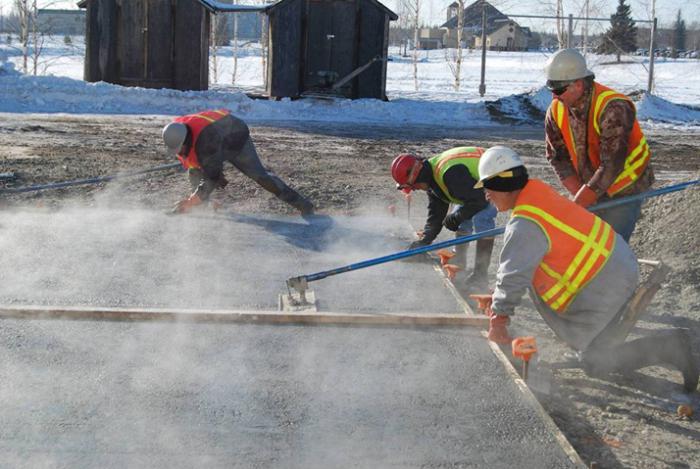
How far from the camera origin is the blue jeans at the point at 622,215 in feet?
16.5

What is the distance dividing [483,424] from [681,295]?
2.97 meters

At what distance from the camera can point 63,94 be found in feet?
66.3

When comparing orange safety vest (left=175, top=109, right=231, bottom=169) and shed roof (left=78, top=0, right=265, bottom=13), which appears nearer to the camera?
orange safety vest (left=175, top=109, right=231, bottom=169)

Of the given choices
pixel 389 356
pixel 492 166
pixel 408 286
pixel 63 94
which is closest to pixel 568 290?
pixel 492 166

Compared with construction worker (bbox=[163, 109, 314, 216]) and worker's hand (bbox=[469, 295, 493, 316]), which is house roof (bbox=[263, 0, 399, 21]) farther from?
worker's hand (bbox=[469, 295, 493, 316])

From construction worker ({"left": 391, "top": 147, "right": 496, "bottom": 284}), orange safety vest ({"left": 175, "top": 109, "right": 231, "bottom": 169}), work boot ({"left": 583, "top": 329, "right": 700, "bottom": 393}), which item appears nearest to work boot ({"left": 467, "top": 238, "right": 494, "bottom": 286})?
construction worker ({"left": 391, "top": 147, "right": 496, "bottom": 284})

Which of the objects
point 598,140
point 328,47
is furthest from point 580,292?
point 328,47

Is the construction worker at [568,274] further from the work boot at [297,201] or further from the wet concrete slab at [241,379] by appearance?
the work boot at [297,201]

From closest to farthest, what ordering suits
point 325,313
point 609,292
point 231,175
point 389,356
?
point 609,292 < point 389,356 < point 325,313 < point 231,175

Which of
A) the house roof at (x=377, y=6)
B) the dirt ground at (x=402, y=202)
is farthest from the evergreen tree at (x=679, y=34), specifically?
the dirt ground at (x=402, y=202)

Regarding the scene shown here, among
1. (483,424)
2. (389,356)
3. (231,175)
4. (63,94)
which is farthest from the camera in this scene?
(63,94)

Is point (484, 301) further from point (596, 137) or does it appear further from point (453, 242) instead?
point (596, 137)

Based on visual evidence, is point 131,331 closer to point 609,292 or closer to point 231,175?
point 609,292

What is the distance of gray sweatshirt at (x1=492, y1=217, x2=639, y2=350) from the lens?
12.9ft
